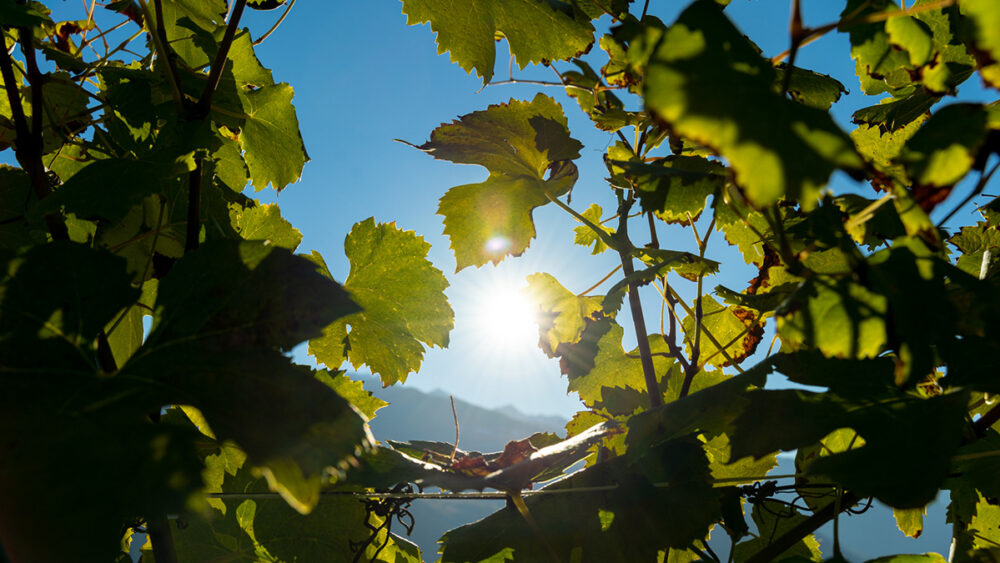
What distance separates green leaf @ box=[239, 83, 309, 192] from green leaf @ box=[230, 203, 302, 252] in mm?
57

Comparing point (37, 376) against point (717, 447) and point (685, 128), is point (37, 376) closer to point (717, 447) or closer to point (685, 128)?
point (685, 128)

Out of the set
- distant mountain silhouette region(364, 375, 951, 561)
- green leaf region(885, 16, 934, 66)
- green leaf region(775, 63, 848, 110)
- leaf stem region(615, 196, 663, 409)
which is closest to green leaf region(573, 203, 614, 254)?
leaf stem region(615, 196, 663, 409)

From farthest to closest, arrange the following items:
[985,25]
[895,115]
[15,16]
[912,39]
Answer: [895,115] < [15,16] < [912,39] < [985,25]

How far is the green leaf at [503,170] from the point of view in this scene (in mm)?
1371

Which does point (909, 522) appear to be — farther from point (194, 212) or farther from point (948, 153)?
point (194, 212)

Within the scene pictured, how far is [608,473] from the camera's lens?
1.06m

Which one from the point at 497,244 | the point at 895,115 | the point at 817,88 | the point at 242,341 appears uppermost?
the point at 895,115

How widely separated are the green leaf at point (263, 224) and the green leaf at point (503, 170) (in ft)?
1.31

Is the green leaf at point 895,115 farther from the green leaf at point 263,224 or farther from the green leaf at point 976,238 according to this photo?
the green leaf at point 263,224

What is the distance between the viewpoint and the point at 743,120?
53 cm

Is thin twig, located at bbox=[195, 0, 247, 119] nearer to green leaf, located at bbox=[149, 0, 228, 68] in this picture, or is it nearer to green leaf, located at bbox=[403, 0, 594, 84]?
green leaf, located at bbox=[403, 0, 594, 84]

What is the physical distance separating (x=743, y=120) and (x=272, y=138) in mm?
1177

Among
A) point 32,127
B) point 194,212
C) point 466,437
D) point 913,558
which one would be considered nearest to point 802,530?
point 913,558

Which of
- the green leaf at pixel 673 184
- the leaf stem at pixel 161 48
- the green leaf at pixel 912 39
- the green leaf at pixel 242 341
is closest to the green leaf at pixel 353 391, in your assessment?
the green leaf at pixel 242 341
